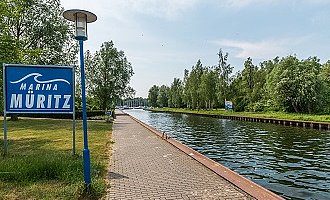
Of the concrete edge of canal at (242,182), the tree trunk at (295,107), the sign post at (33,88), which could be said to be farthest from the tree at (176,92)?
the concrete edge of canal at (242,182)

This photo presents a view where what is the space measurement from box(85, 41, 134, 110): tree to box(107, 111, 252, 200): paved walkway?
159 feet

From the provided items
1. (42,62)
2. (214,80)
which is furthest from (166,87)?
(42,62)

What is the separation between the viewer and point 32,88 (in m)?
10.2

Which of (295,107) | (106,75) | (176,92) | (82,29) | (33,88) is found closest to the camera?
(82,29)

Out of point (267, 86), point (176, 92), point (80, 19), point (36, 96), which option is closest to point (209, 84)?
point (267, 86)

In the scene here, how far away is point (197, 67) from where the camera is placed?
9450 cm

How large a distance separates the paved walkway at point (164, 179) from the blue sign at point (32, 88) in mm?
2918

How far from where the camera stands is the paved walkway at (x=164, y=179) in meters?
6.48

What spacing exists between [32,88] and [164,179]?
17.9ft

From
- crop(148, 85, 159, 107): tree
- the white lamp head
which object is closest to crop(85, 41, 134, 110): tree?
the white lamp head

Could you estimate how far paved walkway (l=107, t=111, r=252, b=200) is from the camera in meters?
6.48

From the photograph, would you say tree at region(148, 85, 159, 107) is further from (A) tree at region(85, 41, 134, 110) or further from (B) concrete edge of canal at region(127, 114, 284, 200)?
(B) concrete edge of canal at region(127, 114, 284, 200)

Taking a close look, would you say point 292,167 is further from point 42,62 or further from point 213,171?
point 42,62

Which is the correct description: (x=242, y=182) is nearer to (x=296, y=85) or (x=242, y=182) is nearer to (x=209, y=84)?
(x=296, y=85)
